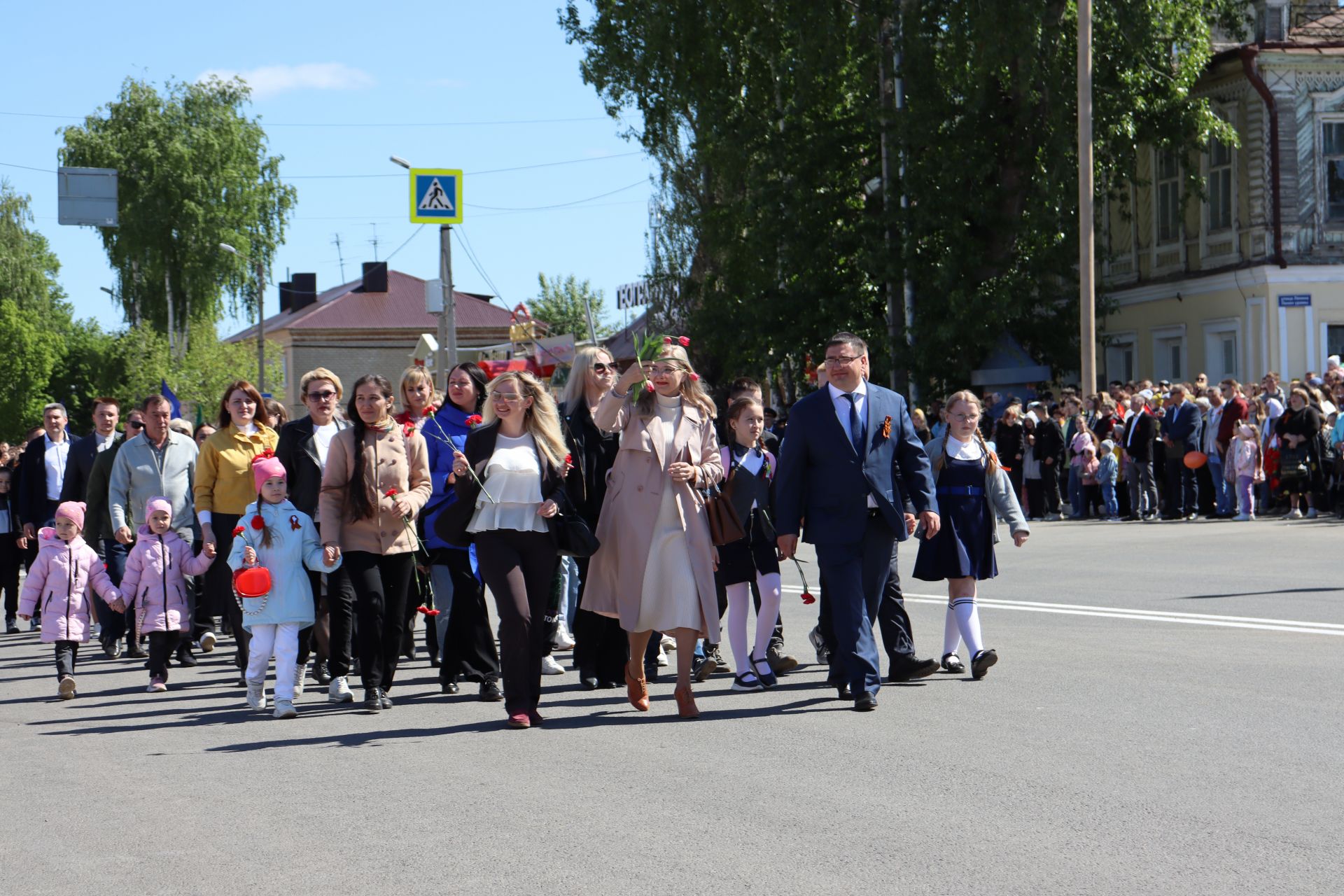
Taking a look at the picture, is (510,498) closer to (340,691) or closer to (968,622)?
(340,691)

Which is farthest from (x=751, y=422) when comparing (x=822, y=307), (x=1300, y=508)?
(x=822, y=307)

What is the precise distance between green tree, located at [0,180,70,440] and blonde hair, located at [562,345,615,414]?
239ft

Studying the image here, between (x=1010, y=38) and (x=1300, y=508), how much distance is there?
398 inches

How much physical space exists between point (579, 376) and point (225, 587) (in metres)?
3.54

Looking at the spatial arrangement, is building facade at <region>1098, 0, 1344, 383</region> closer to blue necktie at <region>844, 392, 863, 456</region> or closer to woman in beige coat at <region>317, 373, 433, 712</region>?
blue necktie at <region>844, 392, 863, 456</region>

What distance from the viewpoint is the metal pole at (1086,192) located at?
28.8 m

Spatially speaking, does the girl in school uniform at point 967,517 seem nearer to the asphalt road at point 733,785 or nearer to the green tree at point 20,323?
the asphalt road at point 733,785

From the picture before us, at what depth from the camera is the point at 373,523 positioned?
9953mm

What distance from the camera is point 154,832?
22.3 feet

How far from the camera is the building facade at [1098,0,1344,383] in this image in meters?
34.7

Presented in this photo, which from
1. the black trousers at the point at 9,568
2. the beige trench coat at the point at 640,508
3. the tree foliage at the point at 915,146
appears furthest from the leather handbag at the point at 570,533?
the tree foliage at the point at 915,146

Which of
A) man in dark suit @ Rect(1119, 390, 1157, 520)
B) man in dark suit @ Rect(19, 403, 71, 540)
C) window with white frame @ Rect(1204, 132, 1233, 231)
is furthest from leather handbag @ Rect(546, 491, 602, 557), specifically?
window with white frame @ Rect(1204, 132, 1233, 231)

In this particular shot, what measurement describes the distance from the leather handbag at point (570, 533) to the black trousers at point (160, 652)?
3300 mm

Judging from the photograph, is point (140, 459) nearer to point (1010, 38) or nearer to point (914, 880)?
point (914, 880)
